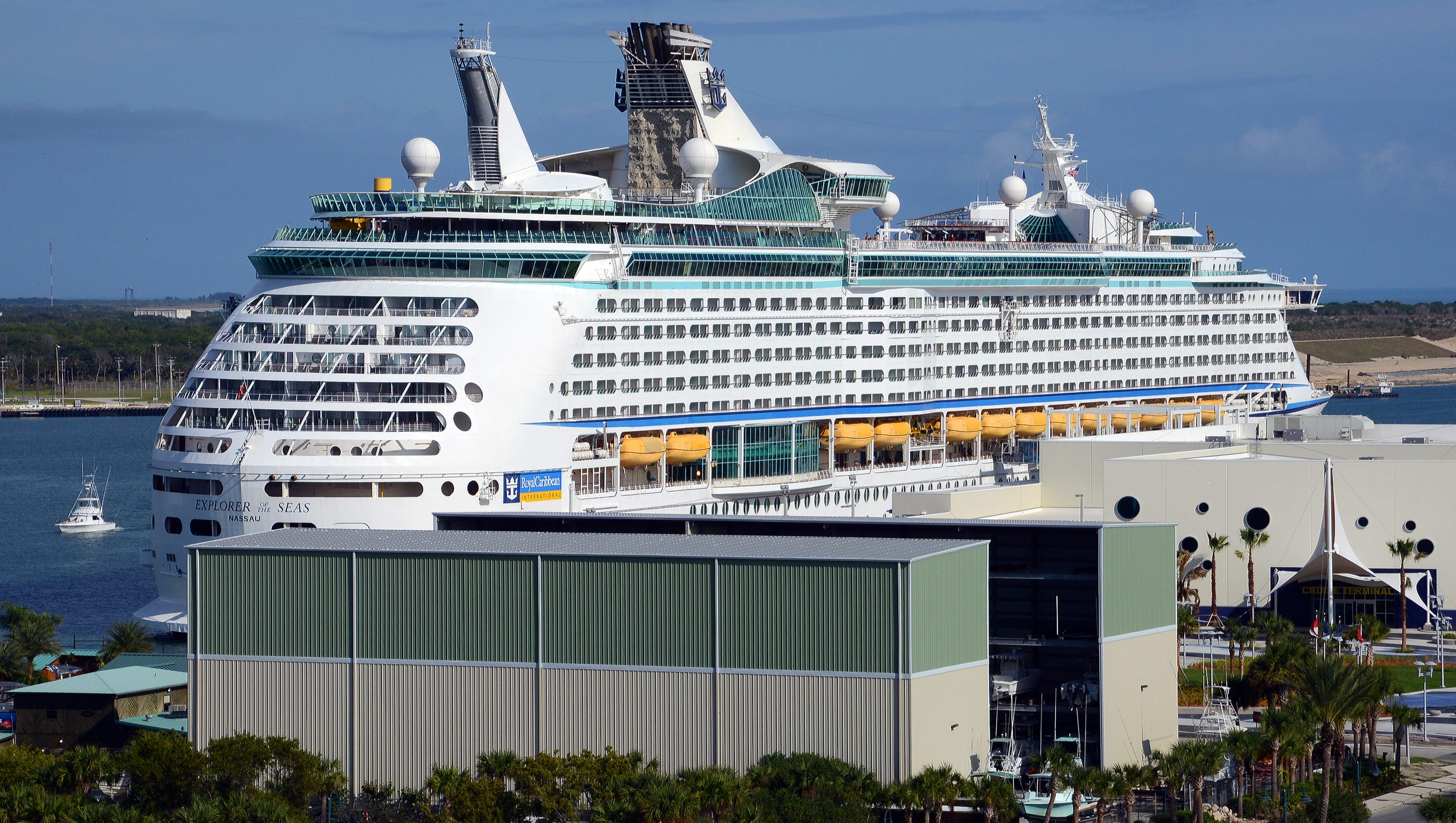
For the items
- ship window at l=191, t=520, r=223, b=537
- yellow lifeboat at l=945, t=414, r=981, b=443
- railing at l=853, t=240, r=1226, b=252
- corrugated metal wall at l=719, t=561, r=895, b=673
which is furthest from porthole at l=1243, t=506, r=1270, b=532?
ship window at l=191, t=520, r=223, b=537

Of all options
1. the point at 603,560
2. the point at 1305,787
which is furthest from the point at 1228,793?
the point at 603,560

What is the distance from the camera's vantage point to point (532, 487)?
224 ft

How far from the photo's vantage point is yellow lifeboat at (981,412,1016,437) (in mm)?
92812

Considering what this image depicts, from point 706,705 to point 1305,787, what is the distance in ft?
46.6

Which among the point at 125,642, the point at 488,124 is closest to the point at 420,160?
the point at 488,124

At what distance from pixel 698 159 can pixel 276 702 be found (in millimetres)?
38806

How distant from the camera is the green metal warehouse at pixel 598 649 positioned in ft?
136

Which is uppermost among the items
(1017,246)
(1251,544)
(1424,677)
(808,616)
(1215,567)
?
(1017,246)

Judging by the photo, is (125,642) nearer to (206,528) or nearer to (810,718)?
(206,528)

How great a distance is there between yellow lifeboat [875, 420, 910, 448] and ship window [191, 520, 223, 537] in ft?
103

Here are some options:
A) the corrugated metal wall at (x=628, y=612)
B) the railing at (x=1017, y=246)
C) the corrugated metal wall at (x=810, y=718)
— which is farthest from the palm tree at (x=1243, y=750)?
the railing at (x=1017, y=246)

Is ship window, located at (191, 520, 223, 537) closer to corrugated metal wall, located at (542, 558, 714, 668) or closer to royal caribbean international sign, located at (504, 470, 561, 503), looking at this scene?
royal caribbean international sign, located at (504, 470, 561, 503)

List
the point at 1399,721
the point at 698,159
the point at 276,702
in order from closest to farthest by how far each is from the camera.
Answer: the point at 276,702 → the point at 1399,721 → the point at 698,159

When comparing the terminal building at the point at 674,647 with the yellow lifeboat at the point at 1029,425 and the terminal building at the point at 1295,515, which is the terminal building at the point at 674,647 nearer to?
the terminal building at the point at 1295,515
